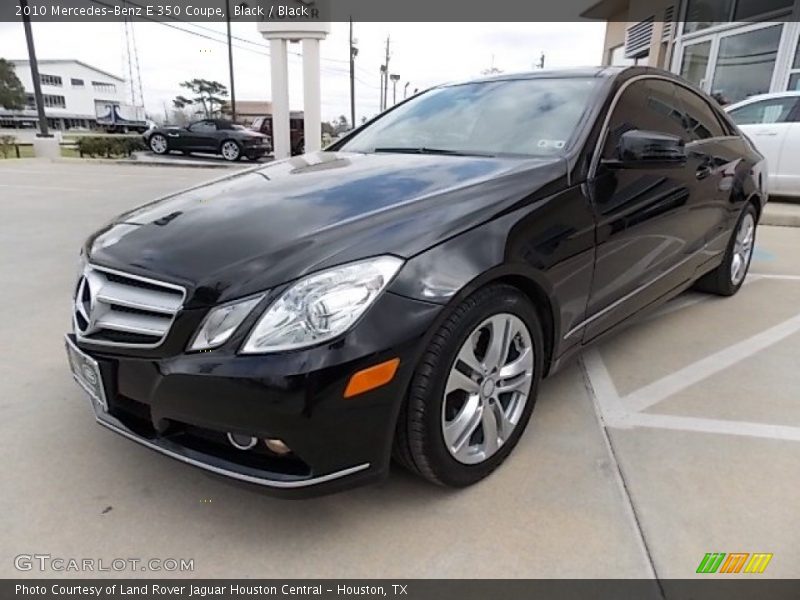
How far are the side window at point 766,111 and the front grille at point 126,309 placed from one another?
8601 mm

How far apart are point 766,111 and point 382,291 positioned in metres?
8.44

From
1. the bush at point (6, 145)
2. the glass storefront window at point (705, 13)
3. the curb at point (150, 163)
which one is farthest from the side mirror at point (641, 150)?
the bush at point (6, 145)

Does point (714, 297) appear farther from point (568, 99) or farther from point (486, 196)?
point (486, 196)

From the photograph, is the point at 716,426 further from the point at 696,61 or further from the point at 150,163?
the point at 150,163

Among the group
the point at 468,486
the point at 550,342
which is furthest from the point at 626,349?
the point at 468,486

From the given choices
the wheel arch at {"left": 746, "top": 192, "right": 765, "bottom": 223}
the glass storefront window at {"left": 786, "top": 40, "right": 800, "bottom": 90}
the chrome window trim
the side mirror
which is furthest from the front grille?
the glass storefront window at {"left": 786, "top": 40, "right": 800, "bottom": 90}

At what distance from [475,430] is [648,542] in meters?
0.65

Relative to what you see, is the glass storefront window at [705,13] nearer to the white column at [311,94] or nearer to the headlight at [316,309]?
the white column at [311,94]

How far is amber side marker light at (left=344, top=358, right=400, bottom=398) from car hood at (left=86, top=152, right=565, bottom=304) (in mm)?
334

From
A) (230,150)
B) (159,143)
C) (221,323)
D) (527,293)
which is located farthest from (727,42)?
(159,143)

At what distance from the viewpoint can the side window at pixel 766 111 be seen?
25.2 ft

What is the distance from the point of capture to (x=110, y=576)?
1.75 metres

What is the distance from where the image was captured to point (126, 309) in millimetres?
1854
